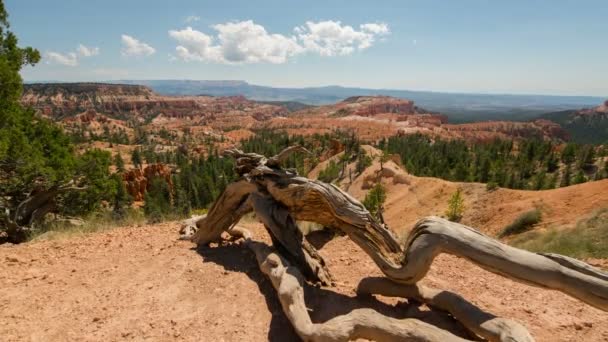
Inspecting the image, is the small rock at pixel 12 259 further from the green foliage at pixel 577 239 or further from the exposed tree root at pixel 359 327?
the green foliage at pixel 577 239

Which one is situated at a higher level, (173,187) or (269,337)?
(269,337)

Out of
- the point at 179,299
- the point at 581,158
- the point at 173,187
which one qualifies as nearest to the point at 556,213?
the point at 179,299

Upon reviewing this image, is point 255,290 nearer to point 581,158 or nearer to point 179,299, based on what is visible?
point 179,299

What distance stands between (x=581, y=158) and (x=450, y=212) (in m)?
42.6

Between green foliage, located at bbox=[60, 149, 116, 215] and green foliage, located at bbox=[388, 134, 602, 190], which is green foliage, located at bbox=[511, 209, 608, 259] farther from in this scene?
green foliage, located at bbox=[388, 134, 602, 190]

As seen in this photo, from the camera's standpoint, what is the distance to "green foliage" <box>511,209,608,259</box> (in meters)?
9.36

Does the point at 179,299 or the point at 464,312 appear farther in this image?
the point at 179,299

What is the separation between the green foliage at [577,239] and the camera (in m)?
9.36

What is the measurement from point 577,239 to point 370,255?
908 cm

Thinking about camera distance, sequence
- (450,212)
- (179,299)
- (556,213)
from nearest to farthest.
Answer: (179,299) → (556,213) → (450,212)

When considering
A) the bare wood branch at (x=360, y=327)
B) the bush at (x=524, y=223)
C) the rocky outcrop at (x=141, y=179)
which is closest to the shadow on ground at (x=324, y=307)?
the bare wood branch at (x=360, y=327)

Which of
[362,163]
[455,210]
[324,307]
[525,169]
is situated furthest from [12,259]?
[525,169]

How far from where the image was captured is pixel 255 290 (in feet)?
17.6

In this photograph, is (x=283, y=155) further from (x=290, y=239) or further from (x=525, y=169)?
(x=525, y=169)
